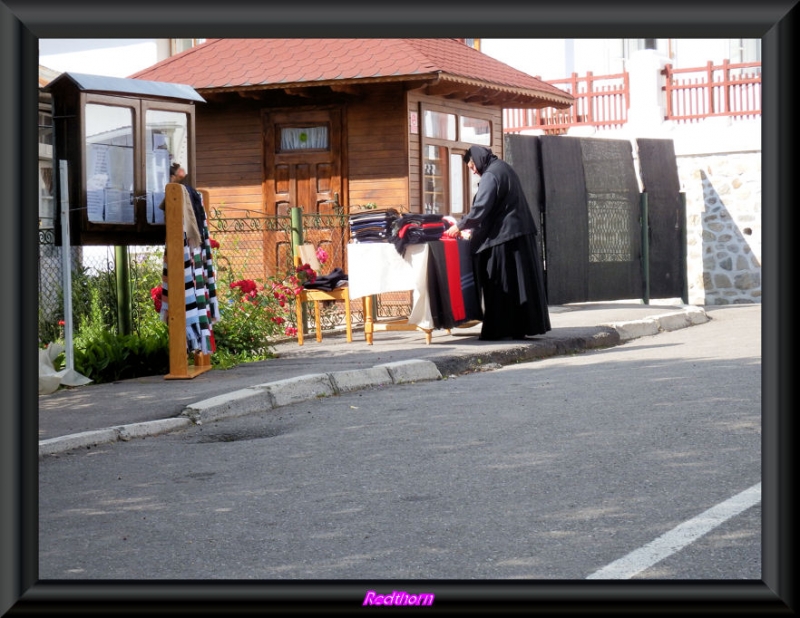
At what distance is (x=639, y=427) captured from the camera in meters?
6.82

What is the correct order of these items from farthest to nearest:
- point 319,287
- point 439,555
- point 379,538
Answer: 1. point 319,287
2. point 379,538
3. point 439,555

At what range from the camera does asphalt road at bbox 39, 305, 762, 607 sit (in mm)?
4121

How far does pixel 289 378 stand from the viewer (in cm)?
906

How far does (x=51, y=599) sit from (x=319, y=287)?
10282mm

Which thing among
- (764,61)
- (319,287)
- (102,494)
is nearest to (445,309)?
(319,287)

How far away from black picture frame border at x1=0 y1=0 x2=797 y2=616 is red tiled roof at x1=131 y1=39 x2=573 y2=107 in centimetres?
1344

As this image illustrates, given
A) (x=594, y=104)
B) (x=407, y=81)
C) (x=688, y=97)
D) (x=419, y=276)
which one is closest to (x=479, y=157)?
(x=419, y=276)

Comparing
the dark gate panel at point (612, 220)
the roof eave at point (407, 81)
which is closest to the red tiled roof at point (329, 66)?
the roof eave at point (407, 81)

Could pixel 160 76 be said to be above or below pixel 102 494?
above

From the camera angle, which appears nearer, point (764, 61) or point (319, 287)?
point (764, 61)

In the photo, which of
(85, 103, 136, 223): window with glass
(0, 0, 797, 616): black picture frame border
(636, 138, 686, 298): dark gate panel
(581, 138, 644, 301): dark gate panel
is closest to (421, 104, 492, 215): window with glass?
(581, 138, 644, 301): dark gate panel

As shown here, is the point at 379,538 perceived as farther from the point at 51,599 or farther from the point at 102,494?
the point at 51,599
